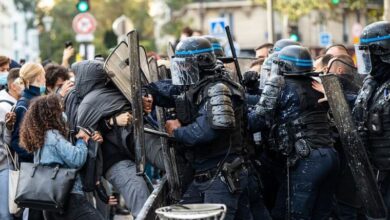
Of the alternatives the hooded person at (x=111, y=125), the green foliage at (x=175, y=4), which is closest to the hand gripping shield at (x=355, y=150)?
the hooded person at (x=111, y=125)

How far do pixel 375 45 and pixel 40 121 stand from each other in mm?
2933

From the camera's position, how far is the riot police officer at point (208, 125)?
709cm

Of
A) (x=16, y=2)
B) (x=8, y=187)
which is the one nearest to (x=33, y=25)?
(x=16, y=2)

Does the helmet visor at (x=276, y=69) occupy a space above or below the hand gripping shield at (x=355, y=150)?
above

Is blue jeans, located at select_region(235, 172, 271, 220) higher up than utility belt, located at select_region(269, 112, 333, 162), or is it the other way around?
utility belt, located at select_region(269, 112, 333, 162)

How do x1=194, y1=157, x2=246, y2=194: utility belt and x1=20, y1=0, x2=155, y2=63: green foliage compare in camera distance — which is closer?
x1=194, y1=157, x2=246, y2=194: utility belt

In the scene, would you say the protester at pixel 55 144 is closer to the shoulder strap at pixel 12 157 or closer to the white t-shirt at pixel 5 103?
the shoulder strap at pixel 12 157

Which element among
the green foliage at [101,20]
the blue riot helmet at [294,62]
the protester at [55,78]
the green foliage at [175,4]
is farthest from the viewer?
the green foliage at [175,4]

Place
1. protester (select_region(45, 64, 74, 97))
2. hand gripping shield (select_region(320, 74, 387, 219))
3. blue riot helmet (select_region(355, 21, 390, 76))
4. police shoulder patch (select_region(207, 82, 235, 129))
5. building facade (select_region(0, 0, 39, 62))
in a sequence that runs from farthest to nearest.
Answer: building facade (select_region(0, 0, 39, 62))
protester (select_region(45, 64, 74, 97))
blue riot helmet (select_region(355, 21, 390, 76))
hand gripping shield (select_region(320, 74, 387, 219))
police shoulder patch (select_region(207, 82, 235, 129))

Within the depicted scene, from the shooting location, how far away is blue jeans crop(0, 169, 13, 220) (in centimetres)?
909

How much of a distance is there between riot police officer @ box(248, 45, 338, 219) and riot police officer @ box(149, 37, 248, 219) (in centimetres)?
52

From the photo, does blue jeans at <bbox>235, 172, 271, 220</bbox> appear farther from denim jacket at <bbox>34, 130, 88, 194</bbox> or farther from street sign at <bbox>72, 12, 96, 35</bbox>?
street sign at <bbox>72, 12, 96, 35</bbox>

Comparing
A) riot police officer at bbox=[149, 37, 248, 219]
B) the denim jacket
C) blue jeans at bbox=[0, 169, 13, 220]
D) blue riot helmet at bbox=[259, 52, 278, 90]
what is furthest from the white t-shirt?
blue riot helmet at bbox=[259, 52, 278, 90]

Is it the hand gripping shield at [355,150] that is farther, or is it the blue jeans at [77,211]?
the blue jeans at [77,211]
